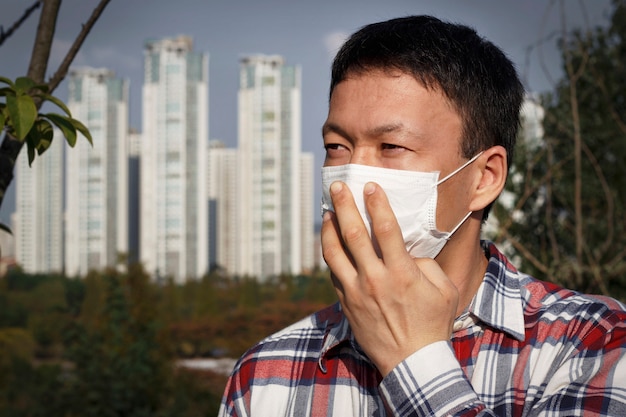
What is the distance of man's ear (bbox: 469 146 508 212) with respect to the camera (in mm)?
1369

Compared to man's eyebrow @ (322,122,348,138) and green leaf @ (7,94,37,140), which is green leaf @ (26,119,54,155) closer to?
green leaf @ (7,94,37,140)

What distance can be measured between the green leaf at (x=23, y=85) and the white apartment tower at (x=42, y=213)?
2264cm

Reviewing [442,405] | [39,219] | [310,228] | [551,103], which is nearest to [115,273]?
[551,103]

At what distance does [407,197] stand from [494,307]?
24cm

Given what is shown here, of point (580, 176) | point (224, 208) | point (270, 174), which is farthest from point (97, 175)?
point (580, 176)

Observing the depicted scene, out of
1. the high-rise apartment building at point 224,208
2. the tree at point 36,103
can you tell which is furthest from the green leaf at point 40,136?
the high-rise apartment building at point 224,208

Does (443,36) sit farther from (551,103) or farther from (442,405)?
(551,103)

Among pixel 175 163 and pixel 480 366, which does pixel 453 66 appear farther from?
pixel 175 163

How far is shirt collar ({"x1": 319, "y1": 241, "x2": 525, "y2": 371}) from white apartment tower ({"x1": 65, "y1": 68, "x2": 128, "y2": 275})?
75.0ft

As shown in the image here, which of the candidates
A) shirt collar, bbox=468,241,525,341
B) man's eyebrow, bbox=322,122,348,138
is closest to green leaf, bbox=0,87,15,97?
man's eyebrow, bbox=322,122,348,138

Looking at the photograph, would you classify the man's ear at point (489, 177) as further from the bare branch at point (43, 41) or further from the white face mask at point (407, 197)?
the bare branch at point (43, 41)

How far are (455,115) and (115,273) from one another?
807 cm

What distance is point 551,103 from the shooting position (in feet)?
16.3

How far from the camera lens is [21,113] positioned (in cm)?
127
